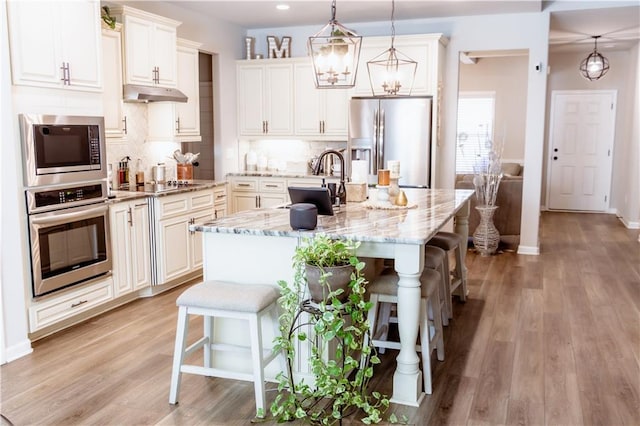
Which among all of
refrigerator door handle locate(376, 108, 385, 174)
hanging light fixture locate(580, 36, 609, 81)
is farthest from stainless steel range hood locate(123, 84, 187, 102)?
hanging light fixture locate(580, 36, 609, 81)

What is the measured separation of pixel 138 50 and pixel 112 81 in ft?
1.22

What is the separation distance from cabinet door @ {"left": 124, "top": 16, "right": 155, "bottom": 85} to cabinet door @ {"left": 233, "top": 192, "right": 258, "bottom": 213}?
6.56 ft

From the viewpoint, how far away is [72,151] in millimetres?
4020

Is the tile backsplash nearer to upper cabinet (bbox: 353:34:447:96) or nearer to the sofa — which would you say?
upper cabinet (bbox: 353:34:447:96)

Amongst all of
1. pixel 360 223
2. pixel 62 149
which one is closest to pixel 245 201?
pixel 62 149

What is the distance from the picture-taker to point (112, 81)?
4.77 meters

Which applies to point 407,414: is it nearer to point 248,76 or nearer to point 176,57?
point 176,57

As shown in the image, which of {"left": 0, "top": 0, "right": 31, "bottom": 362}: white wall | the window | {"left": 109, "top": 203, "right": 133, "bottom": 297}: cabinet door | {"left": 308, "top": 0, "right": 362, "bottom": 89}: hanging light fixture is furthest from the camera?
the window

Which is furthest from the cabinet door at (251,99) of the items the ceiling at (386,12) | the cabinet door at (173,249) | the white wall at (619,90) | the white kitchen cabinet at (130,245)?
the white wall at (619,90)

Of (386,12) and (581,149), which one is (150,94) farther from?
(581,149)

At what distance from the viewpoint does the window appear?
10164 mm

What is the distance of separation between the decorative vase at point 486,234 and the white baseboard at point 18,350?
470 centimetres

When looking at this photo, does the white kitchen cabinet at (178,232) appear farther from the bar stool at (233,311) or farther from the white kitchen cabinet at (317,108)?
the bar stool at (233,311)

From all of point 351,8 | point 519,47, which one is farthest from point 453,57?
point 351,8
